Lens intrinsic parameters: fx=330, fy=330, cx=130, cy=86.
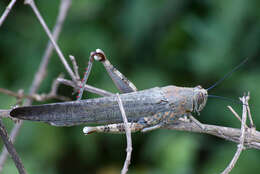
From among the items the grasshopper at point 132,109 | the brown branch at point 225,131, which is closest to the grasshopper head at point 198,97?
the grasshopper at point 132,109

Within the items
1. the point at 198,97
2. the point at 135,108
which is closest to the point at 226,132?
the point at 198,97

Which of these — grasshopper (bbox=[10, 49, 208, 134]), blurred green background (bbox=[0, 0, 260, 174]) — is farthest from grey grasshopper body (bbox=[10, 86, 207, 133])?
blurred green background (bbox=[0, 0, 260, 174])

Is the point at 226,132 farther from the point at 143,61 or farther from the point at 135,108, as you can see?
the point at 143,61

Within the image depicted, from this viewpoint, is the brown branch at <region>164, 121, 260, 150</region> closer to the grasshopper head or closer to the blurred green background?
the grasshopper head

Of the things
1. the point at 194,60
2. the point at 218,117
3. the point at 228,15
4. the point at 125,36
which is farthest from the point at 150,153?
the point at 228,15

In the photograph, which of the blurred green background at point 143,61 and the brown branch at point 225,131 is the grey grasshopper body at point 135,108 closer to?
the brown branch at point 225,131

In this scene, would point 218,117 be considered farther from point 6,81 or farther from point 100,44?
point 6,81
